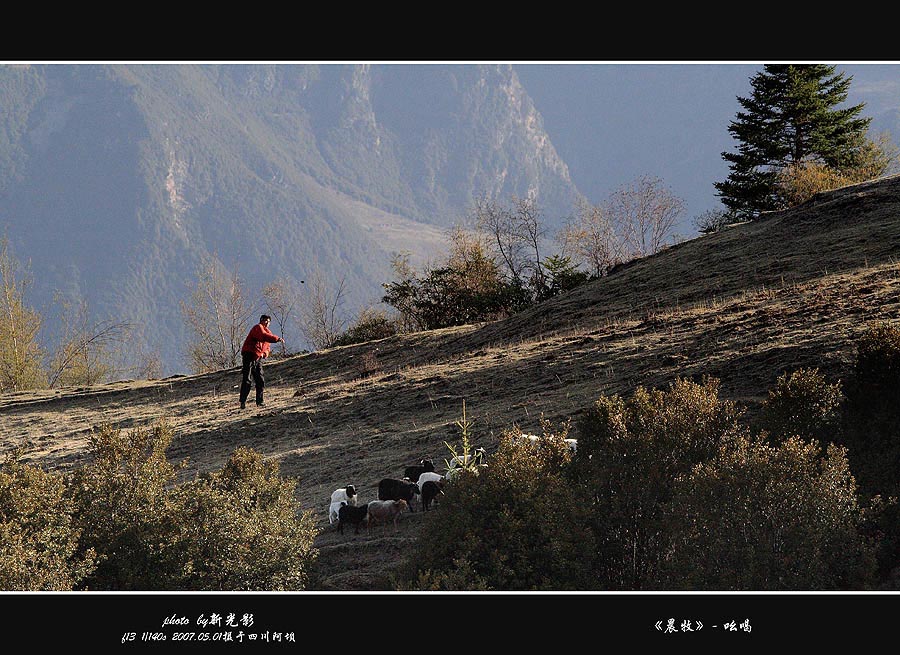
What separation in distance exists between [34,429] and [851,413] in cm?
2510

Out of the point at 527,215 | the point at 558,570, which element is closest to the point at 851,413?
the point at 558,570

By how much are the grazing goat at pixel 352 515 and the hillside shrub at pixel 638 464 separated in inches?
125

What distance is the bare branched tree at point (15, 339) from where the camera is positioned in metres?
54.8

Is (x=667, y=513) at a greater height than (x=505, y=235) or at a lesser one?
lesser

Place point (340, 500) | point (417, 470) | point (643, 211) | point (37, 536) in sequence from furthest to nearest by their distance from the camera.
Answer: point (643, 211) → point (417, 470) → point (340, 500) → point (37, 536)

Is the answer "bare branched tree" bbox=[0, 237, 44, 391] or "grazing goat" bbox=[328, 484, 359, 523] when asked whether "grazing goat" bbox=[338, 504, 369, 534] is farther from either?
"bare branched tree" bbox=[0, 237, 44, 391]

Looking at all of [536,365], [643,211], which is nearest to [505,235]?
[643,211]

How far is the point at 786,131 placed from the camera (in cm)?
5397

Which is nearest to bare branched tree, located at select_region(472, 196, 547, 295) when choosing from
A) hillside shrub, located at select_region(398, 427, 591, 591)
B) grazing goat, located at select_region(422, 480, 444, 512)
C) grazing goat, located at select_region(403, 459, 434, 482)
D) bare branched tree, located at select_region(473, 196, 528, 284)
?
bare branched tree, located at select_region(473, 196, 528, 284)

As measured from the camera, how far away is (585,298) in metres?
29.5

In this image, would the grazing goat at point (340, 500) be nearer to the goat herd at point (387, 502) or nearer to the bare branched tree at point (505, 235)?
the goat herd at point (387, 502)

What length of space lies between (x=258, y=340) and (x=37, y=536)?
43.4 ft

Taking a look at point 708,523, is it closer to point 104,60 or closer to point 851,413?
point 851,413

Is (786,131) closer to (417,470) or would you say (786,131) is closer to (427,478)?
(417,470)
